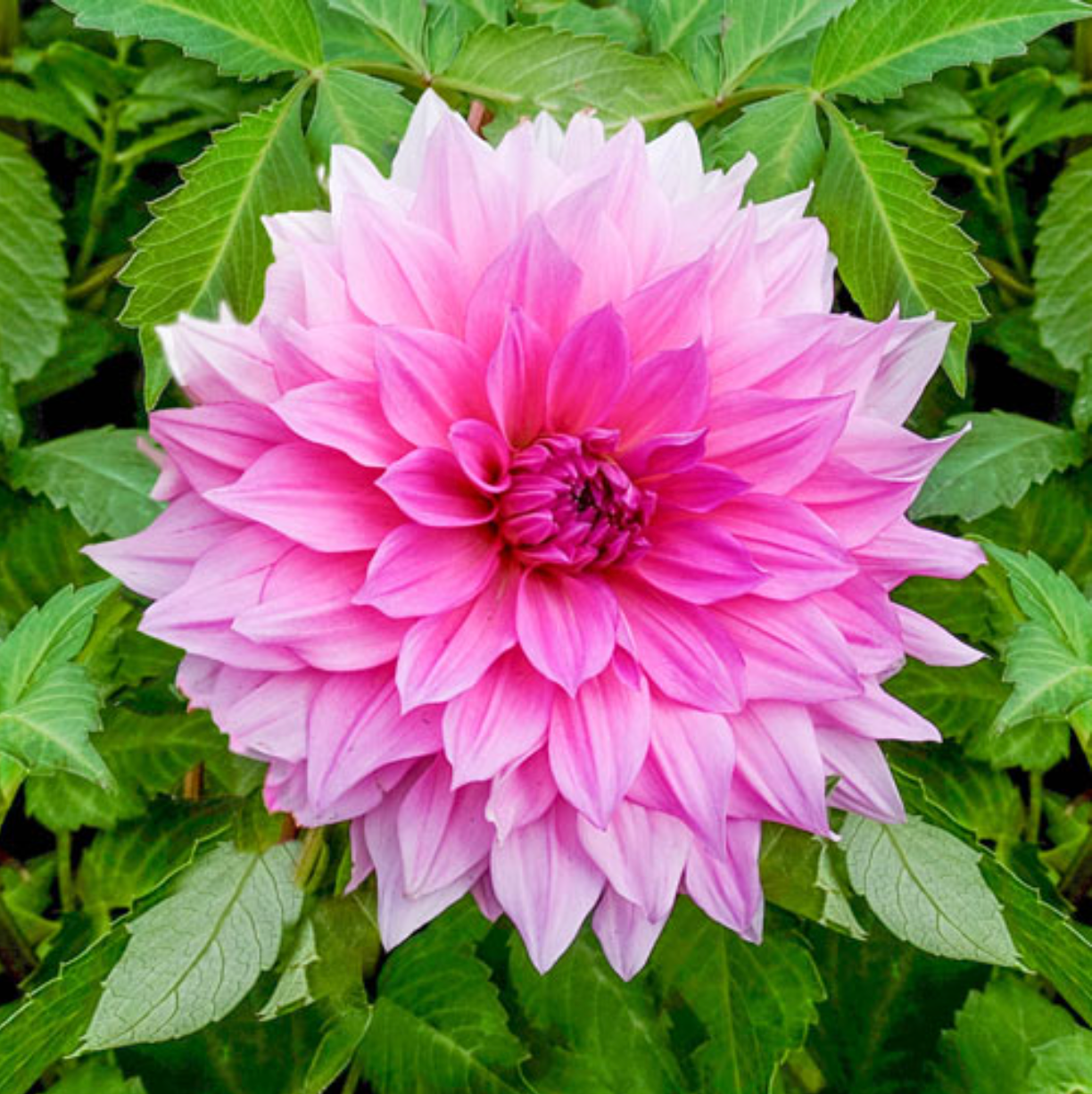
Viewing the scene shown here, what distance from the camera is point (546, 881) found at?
0.54m

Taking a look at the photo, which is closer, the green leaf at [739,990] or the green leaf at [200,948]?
the green leaf at [200,948]

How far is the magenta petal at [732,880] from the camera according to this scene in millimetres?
548

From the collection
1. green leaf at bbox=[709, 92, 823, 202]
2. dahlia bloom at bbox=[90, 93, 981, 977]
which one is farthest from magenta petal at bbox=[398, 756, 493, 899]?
green leaf at bbox=[709, 92, 823, 202]

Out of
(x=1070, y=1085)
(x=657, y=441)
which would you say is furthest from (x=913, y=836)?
(x=657, y=441)

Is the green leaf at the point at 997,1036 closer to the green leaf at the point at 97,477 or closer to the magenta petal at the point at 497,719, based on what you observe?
the magenta petal at the point at 497,719

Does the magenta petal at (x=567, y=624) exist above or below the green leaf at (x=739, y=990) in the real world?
above

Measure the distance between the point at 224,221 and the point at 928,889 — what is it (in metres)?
0.46

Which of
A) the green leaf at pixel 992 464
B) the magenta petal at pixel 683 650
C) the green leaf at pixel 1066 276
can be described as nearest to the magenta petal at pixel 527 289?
the magenta petal at pixel 683 650

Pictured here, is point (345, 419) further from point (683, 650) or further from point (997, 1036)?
point (997, 1036)

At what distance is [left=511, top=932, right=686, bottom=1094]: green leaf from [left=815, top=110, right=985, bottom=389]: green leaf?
38 cm

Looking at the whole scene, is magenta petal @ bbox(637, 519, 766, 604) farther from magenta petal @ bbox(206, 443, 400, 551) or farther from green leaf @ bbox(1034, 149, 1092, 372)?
green leaf @ bbox(1034, 149, 1092, 372)

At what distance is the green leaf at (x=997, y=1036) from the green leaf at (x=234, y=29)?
670mm

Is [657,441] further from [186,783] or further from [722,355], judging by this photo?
[186,783]

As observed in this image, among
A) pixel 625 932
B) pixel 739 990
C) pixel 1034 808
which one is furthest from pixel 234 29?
pixel 1034 808
